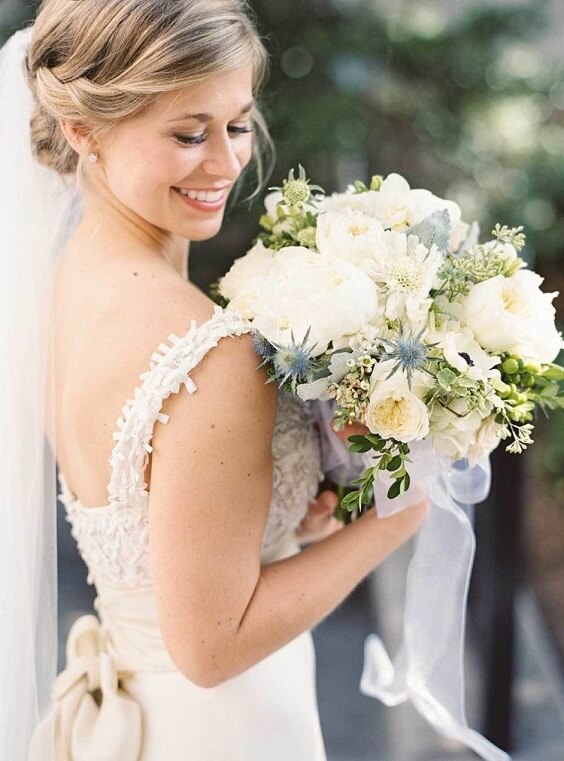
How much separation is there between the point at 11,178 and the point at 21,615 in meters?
0.66

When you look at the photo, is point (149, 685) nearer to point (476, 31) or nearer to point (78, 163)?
point (78, 163)

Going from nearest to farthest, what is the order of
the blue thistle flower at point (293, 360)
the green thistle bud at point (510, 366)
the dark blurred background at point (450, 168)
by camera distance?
1. the blue thistle flower at point (293, 360)
2. the green thistle bud at point (510, 366)
3. the dark blurred background at point (450, 168)

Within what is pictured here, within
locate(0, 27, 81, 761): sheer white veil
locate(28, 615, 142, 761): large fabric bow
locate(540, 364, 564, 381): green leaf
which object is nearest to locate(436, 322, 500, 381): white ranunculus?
locate(540, 364, 564, 381): green leaf

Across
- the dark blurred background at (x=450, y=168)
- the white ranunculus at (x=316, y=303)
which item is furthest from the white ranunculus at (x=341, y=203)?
the dark blurred background at (x=450, y=168)

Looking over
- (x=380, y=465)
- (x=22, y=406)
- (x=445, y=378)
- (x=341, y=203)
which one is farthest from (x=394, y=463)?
(x=22, y=406)

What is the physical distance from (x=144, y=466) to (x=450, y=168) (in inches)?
94.8

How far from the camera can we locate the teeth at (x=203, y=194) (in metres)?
1.33

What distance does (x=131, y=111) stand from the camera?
1213mm

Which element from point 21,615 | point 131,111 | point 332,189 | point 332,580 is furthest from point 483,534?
point 131,111

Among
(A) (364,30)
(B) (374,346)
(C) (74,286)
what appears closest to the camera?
(B) (374,346)

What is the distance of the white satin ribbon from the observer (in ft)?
5.03

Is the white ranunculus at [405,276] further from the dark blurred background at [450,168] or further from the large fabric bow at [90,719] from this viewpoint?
the dark blurred background at [450,168]

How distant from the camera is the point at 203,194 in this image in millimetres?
1340

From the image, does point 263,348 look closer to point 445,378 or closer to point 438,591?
→ point 445,378
